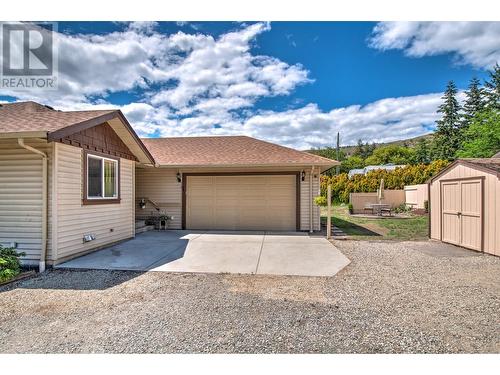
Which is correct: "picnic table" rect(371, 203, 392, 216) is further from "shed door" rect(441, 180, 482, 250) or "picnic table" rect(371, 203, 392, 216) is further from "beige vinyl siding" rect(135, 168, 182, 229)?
"beige vinyl siding" rect(135, 168, 182, 229)

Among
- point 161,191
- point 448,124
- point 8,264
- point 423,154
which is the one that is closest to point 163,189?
point 161,191

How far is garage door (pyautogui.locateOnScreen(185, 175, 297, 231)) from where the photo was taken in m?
10.4

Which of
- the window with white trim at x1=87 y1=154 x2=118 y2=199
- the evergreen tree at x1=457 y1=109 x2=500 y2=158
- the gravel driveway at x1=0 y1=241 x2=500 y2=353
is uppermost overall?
the evergreen tree at x1=457 y1=109 x2=500 y2=158

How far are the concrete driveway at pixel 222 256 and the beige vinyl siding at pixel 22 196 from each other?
2.68ft

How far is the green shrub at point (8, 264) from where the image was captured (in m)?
4.44

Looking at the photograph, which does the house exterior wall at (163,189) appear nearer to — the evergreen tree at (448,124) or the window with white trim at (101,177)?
the window with white trim at (101,177)

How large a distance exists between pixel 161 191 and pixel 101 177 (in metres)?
3.94

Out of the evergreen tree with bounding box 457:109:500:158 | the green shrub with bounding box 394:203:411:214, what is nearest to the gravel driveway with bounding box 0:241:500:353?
the green shrub with bounding box 394:203:411:214

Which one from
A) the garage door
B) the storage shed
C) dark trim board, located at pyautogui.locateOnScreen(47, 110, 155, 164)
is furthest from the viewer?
the garage door

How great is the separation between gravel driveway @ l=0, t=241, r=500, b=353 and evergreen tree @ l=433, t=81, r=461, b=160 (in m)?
30.9

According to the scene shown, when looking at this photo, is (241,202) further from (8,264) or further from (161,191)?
(8,264)

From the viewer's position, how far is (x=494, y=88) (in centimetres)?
2519
